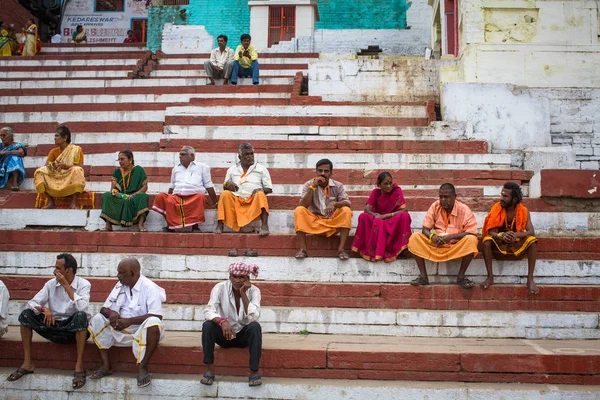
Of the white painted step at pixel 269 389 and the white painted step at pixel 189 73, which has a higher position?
the white painted step at pixel 189 73

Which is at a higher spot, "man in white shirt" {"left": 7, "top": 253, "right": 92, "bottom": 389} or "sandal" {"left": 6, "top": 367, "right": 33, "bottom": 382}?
"man in white shirt" {"left": 7, "top": 253, "right": 92, "bottom": 389}

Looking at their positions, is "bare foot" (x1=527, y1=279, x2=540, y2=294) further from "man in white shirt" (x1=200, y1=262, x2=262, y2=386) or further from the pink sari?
"man in white shirt" (x1=200, y1=262, x2=262, y2=386)

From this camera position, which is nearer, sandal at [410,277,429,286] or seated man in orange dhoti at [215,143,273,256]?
sandal at [410,277,429,286]

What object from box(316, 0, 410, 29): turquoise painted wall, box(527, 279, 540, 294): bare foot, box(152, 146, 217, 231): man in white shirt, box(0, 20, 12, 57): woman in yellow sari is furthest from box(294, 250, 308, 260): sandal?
box(316, 0, 410, 29): turquoise painted wall

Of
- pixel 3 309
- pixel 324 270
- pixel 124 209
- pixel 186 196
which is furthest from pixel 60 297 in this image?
pixel 324 270

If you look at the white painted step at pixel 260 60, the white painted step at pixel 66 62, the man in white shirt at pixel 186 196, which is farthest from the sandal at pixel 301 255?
the white painted step at pixel 66 62

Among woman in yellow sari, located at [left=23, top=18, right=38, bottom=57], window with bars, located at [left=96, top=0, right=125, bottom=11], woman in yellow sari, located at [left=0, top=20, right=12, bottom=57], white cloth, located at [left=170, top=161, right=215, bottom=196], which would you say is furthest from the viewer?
window with bars, located at [left=96, top=0, right=125, bottom=11]

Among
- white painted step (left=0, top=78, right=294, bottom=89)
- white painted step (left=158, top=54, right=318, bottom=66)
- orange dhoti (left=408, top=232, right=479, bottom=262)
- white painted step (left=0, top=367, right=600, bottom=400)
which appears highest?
white painted step (left=158, top=54, right=318, bottom=66)

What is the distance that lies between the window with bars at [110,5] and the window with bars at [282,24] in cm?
766

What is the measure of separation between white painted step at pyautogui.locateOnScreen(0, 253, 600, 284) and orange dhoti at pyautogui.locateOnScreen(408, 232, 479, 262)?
240 millimetres

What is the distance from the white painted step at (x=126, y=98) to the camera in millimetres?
11734

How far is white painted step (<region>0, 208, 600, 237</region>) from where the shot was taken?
730 cm

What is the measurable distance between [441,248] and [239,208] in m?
2.22

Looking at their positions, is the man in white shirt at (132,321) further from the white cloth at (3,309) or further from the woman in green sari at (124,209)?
the woman in green sari at (124,209)
